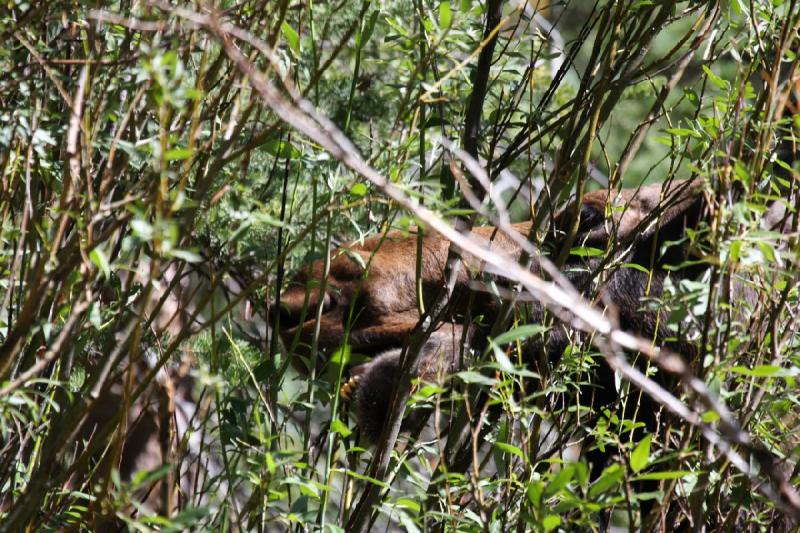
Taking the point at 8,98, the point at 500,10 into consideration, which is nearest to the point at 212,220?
the point at 8,98

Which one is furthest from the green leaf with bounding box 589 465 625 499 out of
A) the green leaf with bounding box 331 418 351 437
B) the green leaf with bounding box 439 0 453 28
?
the green leaf with bounding box 439 0 453 28

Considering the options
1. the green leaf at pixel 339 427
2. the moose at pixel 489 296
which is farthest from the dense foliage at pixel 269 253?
the moose at pixel 489 296

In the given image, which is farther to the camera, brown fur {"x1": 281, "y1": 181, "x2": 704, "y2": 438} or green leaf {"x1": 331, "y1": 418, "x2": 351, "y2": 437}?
brown fur {"x1": 281, "y1": 181, "x2": 704, "y2": 438}

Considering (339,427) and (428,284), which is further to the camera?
(428,284)

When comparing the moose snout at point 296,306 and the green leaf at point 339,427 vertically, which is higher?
the green leaf at point 339,427

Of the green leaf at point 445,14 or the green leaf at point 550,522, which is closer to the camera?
the green leaf at point 550,522

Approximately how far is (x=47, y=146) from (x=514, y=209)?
5529mm

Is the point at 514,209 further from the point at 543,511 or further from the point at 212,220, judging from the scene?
the point at 543,511

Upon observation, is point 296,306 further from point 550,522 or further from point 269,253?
point 550,522

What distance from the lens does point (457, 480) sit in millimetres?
2029

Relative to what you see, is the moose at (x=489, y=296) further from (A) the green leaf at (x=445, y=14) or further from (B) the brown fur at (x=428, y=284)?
(A) the green leaf at (x=445, y=14)

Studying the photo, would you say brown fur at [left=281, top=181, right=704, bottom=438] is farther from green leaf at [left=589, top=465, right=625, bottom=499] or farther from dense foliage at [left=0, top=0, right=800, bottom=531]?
green leaf at [left=589, top=465, right=625, bottom=499]

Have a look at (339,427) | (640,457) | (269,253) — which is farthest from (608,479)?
(269,253)

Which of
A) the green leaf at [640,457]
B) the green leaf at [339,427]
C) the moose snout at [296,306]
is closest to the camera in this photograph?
the green leaf at [640,457]
